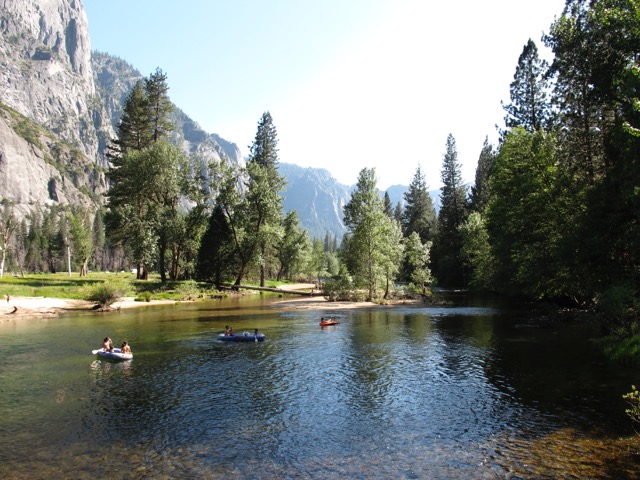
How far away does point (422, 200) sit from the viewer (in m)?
129

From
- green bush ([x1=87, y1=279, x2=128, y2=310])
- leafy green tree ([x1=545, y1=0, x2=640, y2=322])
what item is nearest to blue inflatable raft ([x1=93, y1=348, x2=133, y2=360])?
green bush ([x1=87, y1=279, x2=128, y2=310])

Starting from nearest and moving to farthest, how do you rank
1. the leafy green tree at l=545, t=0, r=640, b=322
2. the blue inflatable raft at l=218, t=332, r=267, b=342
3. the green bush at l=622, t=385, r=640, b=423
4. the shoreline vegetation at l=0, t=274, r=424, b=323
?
the green bush at l=622, t=385, r=640, b=423 < the leafy green tree at l=545, t=0, r=640, b=322 < the blue inflatable raft at l=218, t=332, r=267, b=342 < the shoreline vegetation at l=0, t=274, r=424, b=323

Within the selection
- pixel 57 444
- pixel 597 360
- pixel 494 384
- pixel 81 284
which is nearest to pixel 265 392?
pixel 57 444

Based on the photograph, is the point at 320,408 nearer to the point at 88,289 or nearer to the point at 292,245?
the point at 88,289

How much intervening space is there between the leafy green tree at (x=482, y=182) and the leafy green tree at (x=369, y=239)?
36.8 meters

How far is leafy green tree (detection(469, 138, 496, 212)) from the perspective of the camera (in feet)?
321

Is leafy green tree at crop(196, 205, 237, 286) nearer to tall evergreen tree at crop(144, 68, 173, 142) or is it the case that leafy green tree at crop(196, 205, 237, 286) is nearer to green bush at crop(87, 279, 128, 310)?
tall evergreen tree at crop(144, 68, 173, 142)

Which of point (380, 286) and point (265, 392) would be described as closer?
point (265, 392)

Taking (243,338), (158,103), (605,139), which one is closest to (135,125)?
(158,103)

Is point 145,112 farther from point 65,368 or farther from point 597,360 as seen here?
point 597,360

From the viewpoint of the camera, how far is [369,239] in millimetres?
65188

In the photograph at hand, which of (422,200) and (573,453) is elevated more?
(422,200)

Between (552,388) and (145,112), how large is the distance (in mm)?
79914

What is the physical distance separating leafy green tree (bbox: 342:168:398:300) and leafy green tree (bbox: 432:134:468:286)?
36.2 metres
